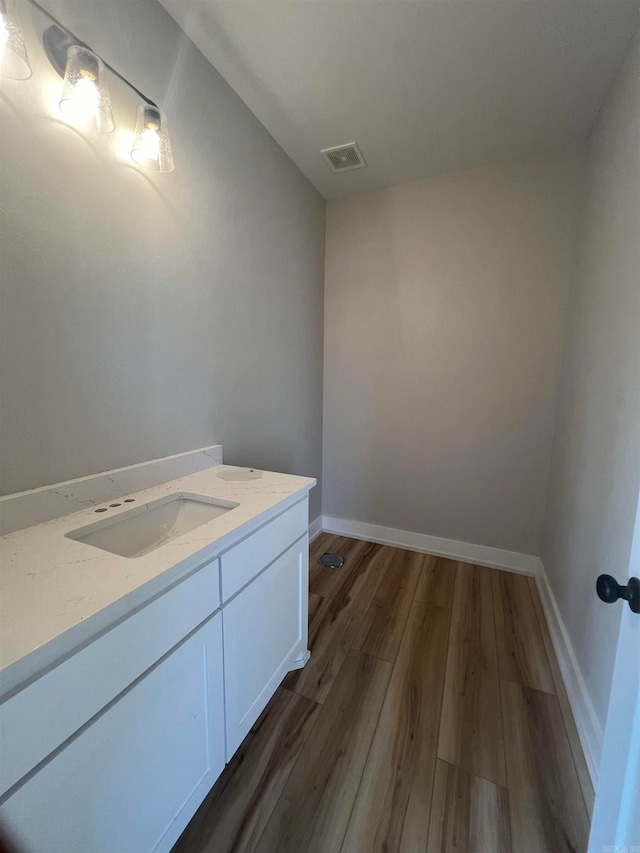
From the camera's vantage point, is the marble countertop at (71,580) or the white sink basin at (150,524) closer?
the marble countertop at (71,580)

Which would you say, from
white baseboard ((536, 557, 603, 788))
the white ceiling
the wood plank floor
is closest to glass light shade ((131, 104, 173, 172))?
the white ceiling

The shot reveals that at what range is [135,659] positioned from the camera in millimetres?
700

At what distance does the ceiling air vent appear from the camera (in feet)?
6.41

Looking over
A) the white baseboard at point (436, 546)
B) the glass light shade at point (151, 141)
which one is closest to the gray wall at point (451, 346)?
the white baseboard at point (436, 546)

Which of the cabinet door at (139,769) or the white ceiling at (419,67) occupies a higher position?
the white ceiling at (419,67)

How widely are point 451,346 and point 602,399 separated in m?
1.09

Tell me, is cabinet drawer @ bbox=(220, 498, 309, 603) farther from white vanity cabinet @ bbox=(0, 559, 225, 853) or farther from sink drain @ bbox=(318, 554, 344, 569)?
sink drain @ bbox=(318, 554, 344, 569)

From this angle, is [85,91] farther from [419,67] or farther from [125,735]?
[125,735]

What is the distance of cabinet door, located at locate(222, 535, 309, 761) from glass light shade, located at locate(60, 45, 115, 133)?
154 centimetres

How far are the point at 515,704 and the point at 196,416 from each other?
5.91 feet

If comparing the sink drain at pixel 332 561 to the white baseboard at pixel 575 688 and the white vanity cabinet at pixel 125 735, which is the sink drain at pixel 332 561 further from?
the white vanity cabinet at pixel 125 735

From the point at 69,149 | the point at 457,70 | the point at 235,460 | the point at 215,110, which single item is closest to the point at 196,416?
the point at 235,460

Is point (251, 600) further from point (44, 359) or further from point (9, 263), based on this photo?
point (9, 263)

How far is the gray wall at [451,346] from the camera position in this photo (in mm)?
2047
